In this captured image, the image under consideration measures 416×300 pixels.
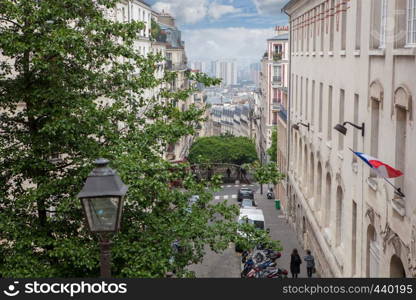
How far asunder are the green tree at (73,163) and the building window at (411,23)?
5305 millimetres

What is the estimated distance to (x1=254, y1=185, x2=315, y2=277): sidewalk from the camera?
32.6 meters

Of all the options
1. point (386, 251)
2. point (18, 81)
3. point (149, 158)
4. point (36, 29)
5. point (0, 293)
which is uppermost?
point (36, 29)

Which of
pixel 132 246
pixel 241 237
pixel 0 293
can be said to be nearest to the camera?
pixel 0 293

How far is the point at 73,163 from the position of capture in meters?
14.4

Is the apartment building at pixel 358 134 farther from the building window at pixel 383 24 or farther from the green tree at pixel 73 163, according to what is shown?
the green tree at pixel 73 163

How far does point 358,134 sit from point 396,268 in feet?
18.6

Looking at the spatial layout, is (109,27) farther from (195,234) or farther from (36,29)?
(195,234)

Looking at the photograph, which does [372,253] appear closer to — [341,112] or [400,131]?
[400,131]

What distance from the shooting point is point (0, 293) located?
9.87 m

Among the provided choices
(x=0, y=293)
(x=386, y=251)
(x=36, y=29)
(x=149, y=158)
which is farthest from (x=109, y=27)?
(x=386, y=251)

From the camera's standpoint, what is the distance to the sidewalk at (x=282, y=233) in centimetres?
3262

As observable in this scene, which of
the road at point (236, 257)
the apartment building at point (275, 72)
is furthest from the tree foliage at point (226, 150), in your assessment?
the road at point (236, 257)

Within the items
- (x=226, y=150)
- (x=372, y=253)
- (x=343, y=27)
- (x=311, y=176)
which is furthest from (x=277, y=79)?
(x=372, y=253)

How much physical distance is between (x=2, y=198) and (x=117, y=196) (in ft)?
22.6
